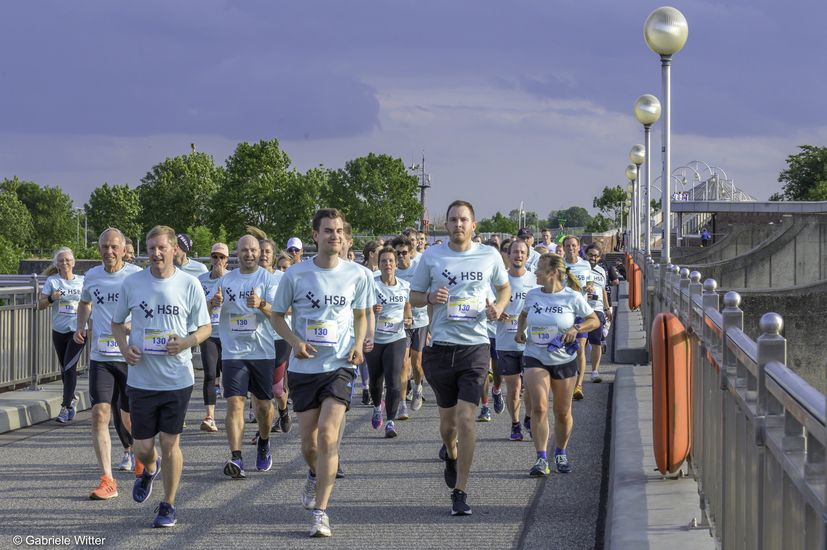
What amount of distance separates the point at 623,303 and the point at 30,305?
20.6m

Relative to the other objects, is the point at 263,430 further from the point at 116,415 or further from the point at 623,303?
the point at 623,303

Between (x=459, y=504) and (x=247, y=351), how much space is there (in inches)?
106

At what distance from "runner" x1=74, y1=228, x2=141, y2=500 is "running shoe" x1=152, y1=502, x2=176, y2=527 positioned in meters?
1.18

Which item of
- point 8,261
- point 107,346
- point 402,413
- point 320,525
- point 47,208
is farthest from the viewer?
point 47,208

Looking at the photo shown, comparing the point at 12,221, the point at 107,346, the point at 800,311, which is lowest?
the point at 800,311

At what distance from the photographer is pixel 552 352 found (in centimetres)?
908

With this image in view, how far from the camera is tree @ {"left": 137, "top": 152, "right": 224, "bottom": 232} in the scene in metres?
104

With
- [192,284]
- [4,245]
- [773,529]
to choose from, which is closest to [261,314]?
[192,284]

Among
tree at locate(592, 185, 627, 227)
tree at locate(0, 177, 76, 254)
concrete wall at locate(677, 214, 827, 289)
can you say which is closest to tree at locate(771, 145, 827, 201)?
tree at locate(592, 185, 627, 227)

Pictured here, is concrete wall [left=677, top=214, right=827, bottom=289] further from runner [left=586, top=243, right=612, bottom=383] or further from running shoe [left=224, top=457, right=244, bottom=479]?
running shoe [left=224, top=457, right=244, bottom=479]

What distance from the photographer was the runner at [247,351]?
30.6ft

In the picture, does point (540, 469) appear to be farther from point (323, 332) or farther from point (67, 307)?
point (67, 307)

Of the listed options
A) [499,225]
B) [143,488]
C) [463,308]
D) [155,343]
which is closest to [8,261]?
[143,488]

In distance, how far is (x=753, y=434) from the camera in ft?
13.5
